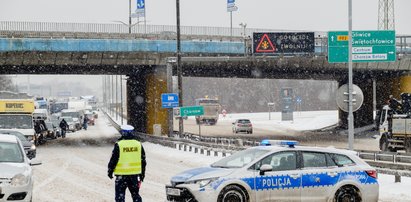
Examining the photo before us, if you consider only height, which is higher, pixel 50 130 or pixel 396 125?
pixel 396 125

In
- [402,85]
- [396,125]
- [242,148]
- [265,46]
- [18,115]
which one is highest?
[265,46]

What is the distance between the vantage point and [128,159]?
503 inches

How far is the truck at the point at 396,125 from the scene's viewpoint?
31.7m

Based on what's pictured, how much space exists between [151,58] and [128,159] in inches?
1438

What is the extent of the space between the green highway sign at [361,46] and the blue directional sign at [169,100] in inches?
387

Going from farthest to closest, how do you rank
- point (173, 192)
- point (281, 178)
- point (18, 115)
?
point (18, 115) → point (281, 178) → point (173, 192)

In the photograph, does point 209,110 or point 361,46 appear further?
point 209,110

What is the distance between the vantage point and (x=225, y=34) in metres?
53.7

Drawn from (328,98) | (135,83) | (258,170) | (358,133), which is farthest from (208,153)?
(328,98)

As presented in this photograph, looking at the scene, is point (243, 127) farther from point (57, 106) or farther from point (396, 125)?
point (57, 106)

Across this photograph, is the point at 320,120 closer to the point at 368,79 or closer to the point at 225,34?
the point at 368,79

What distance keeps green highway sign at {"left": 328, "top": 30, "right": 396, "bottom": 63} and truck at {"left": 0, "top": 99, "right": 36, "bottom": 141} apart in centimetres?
1575

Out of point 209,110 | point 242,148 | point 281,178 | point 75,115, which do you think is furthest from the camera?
point 209,110

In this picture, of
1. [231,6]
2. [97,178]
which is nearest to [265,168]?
[97,178]
